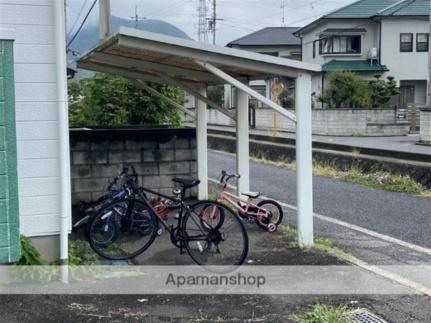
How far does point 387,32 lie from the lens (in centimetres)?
3856

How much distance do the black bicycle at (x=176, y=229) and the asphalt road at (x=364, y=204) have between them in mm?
2739

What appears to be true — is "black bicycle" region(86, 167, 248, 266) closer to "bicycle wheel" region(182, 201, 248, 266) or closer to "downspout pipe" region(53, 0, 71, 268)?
"bicycle wheel" region(182, 201, 248, 266)

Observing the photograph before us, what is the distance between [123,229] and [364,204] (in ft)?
17.0

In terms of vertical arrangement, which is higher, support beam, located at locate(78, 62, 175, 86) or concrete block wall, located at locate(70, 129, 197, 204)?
support beam, located at locate(78, 62, 175, 86)

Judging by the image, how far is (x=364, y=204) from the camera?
9961 millimetres

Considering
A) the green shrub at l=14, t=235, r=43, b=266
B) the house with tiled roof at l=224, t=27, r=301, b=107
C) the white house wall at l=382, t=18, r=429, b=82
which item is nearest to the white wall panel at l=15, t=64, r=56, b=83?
the green shrub at l=14, t=235, r=43, b=266

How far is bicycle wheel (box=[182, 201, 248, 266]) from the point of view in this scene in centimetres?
566

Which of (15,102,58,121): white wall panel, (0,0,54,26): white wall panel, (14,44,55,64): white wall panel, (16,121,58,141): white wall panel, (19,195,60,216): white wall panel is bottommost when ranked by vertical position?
(19,195,60,216): white wall panel

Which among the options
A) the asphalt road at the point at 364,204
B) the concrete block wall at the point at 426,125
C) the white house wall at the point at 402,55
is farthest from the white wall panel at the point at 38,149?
the white house wall at the point at 402,55

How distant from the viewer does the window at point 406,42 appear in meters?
38.9

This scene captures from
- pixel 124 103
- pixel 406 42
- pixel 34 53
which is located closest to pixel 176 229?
pixel 34 53

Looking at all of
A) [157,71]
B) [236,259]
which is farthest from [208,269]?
[157,71]

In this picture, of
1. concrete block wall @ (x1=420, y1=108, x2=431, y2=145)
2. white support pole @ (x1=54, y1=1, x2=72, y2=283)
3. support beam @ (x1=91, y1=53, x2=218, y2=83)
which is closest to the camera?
white support pole @ (x1=54, y1=1, x2=72, y2=283)

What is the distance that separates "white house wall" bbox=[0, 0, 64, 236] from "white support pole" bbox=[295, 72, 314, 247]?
2646 mm
